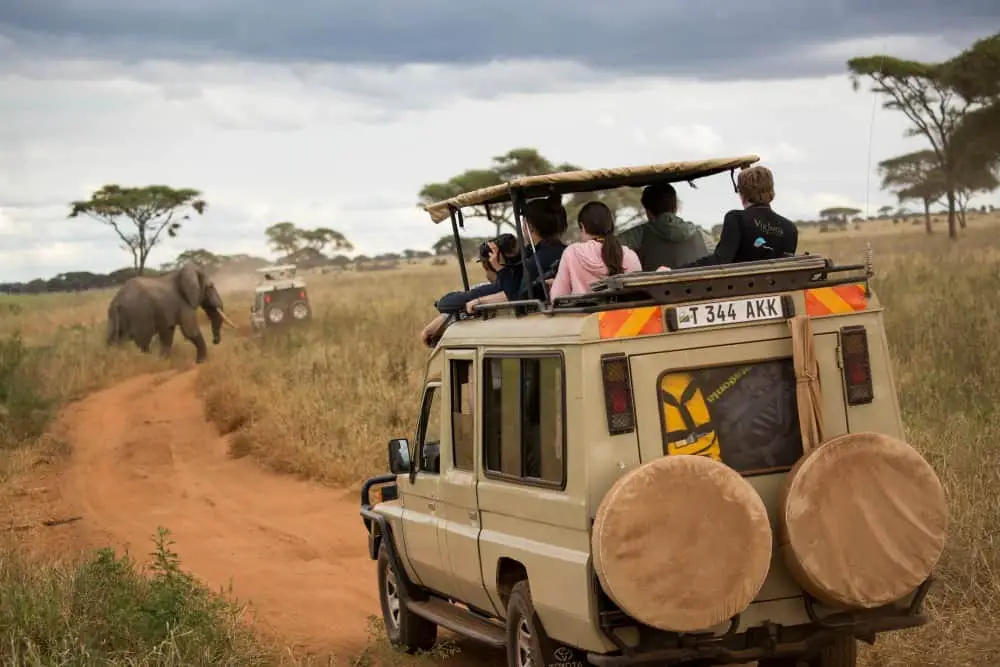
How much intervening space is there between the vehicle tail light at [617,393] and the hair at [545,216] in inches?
79.0

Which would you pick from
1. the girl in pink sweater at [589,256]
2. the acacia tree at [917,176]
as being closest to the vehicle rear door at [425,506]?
the girl in pink sweater at [589,256]

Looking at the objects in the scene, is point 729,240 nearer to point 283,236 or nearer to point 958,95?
point 958,95

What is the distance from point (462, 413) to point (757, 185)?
6.06 feet

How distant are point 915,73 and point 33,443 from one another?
23487 millimetres

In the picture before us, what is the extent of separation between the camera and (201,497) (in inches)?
605

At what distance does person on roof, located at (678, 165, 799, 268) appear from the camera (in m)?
7.27

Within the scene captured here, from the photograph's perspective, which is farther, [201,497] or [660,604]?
[201,497]

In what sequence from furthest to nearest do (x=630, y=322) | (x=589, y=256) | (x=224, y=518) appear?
1. (x=224, y=518)
2. (x=589, y=256)
3. (x=630, y=322)

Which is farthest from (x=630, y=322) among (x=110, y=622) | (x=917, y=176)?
(x=917, y=176)

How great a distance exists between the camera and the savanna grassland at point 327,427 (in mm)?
7422

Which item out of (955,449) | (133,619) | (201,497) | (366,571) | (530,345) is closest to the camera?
(530,345)

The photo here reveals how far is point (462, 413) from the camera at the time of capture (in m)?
7.25

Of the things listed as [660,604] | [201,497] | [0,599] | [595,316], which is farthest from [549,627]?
[201,497]

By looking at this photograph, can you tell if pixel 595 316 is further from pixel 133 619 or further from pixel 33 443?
pixel 33 443
